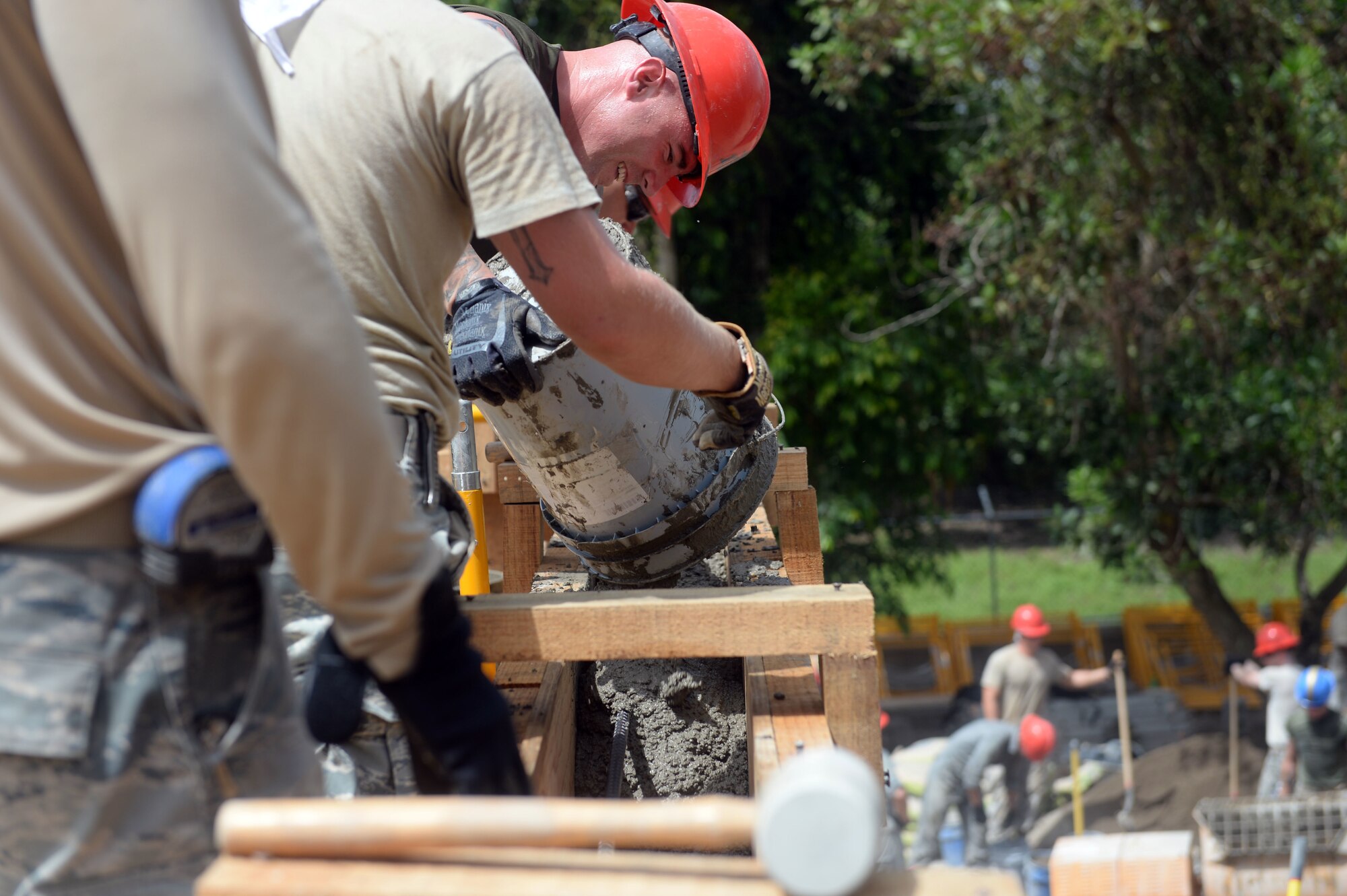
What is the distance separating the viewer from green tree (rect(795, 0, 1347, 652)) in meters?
7.04

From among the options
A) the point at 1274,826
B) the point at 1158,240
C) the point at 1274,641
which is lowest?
the point at 1274,641

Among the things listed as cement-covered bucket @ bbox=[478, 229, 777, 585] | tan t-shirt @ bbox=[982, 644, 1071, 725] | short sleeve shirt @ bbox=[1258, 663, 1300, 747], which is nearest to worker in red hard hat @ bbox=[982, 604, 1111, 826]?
tan t-shirt @ bbox=[982, 644, 1071, 725]

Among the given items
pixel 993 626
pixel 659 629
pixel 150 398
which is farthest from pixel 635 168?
pixel 993 626

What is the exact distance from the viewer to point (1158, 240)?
7.79 meters

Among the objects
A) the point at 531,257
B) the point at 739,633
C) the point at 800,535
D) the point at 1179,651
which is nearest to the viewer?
the point at 531,257

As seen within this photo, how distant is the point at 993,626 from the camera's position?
13594 mm

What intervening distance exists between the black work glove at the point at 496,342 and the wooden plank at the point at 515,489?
0.88 m

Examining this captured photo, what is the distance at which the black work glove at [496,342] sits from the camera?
82.1 inches

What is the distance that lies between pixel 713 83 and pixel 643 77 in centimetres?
21

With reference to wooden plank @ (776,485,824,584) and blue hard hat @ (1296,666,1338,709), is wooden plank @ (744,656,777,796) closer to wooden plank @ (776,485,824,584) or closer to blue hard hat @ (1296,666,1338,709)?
wooden plank @ (776,485,824,584)

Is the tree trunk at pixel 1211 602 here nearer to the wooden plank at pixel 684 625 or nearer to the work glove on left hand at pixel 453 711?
the wooden plank at pixel 684 625

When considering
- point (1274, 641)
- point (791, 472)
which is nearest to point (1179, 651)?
point (1274, 641)

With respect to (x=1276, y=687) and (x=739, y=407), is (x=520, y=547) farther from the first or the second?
(x=1276, y=687)

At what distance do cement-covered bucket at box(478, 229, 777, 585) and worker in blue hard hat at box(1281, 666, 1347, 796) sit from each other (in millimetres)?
6414
